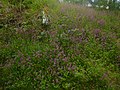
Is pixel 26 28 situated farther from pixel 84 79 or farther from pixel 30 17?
pixel 84 79

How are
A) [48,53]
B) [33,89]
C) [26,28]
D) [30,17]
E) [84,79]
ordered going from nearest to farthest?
1. [33,89]
2. [84,79]
3. [48,53]
4. [26,28]
5. [30,17]

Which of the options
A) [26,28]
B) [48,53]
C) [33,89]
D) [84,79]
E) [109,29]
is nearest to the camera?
[33,89]

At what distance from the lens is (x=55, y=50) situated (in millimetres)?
8148

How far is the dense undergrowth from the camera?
7.14m

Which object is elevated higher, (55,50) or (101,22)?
(101,22)

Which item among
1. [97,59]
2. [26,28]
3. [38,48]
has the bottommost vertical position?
[97,59]

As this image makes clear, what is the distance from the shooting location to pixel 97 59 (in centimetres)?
848

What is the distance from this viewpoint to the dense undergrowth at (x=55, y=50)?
7.14m

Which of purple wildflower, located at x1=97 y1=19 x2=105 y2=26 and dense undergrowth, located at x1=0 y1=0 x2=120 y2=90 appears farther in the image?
purple wildflower, located at x1=97 y1=19 x2=105 y2=26

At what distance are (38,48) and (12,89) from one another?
80.4 inches

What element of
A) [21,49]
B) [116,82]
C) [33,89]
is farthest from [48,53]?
[116,82]

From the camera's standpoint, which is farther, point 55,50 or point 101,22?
point 101,22

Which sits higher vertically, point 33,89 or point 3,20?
point 3,20

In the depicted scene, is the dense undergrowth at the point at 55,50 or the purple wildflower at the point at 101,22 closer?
the dense undergrowth at the point at 55,50
